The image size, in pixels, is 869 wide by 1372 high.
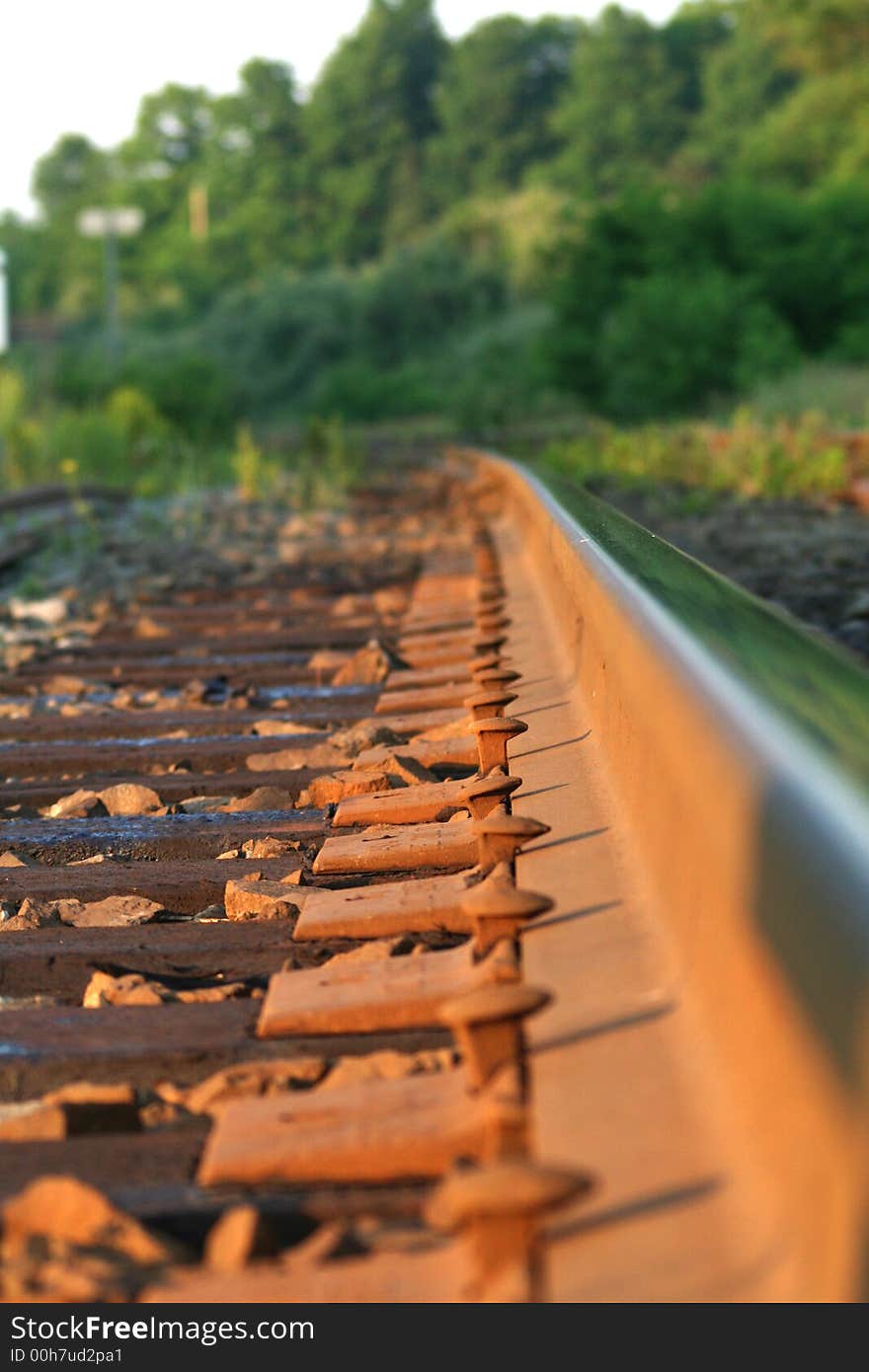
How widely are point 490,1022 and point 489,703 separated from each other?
136cm

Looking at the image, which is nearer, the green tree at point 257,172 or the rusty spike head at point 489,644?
the rusty spike head at point 489,644

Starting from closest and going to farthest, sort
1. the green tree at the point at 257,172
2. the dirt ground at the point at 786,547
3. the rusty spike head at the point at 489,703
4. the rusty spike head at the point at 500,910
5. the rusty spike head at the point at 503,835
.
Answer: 1. the rusty spike head at the point at 500,910
2. the rusty spike head at the point at 503,835
3. the rusty spike head at the point at 489,703
4. the dirt ground at the point at 786,547
5. the green tree at the point at 257,172

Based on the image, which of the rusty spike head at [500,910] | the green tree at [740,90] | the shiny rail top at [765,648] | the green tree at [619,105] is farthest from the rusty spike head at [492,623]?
the green tree at [619,105]

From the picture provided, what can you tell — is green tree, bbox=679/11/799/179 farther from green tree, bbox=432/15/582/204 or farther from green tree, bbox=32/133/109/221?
green tree, bbox=32/133/109/221

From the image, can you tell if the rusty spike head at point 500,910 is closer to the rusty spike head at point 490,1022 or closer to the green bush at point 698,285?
the rusty spike head at point 490,1022

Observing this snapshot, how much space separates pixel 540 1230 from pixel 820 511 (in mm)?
8024

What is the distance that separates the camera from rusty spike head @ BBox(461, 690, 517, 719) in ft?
8.41

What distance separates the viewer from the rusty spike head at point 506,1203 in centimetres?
94

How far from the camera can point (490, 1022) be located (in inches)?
49.2

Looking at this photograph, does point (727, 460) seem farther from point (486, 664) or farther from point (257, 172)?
point (257, 172)

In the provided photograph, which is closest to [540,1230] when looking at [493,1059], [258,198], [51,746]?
[493,1059]

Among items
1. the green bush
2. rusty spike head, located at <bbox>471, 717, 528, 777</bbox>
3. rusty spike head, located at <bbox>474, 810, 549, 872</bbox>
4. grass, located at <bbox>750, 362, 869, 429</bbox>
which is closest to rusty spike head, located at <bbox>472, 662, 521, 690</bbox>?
rusty spike head, located at <bbox>471, 717, 528, 777</bbox>

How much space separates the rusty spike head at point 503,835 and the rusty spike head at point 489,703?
666mm

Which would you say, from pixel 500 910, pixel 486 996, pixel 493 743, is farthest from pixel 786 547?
pixel 486 996
